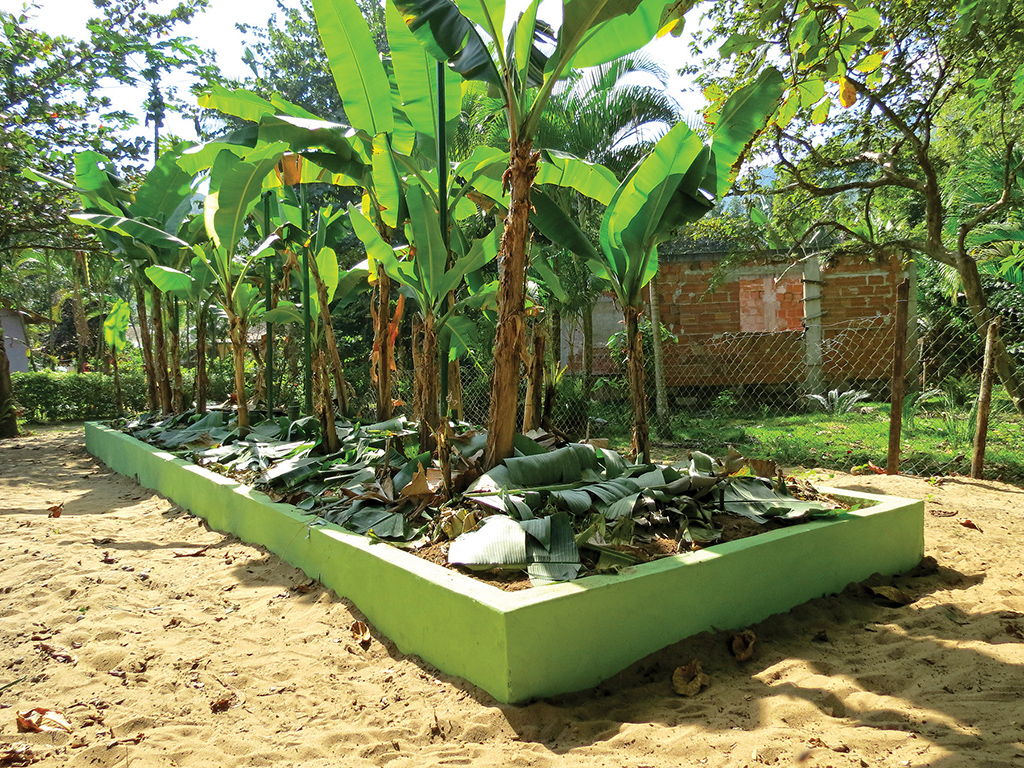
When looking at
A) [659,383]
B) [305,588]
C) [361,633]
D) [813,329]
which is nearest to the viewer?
[361,633]

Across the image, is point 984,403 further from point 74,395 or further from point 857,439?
point 74,395

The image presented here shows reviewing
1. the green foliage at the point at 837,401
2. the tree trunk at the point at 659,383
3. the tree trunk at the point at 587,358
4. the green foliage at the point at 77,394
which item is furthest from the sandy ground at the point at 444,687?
the green foliage at the point at 77,394

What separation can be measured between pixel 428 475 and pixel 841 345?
965 cm

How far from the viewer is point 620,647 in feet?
7.80

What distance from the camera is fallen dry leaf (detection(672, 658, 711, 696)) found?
226 centimetres

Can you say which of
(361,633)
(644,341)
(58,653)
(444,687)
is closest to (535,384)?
(361,633)

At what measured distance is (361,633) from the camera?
284 centimetres

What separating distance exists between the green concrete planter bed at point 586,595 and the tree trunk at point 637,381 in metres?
1.12

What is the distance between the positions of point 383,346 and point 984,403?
14.8 feet

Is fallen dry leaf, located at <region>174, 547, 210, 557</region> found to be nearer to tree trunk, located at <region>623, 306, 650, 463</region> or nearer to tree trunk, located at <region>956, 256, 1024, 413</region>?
Result: tree trunk, located at <region>623, 306, 650, 463</region>

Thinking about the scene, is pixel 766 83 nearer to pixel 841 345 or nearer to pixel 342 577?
pixel 342 577

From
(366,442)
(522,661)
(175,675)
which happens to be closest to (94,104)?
(366,442)

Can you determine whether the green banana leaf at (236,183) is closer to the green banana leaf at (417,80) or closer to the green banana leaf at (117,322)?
the green banana leaf at (417,80)

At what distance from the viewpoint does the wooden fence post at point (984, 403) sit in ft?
16.5
